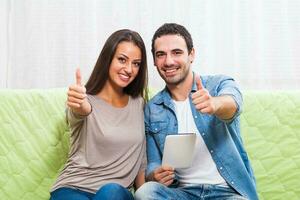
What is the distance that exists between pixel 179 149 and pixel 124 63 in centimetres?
44

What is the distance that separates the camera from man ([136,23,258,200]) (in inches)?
54.4

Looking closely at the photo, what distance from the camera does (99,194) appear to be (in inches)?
50.3

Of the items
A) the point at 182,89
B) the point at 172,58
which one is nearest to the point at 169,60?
the point at 172,58

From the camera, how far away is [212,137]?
4.83ft

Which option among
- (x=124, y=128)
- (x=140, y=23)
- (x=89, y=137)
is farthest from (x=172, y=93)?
(x=140, y=23)

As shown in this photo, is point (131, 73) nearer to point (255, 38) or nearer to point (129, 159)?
point (129, 159)

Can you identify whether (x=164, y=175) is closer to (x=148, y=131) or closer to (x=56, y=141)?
(x=148, y=131)

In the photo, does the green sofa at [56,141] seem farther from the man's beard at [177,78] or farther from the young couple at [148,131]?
the man's beard at [177,78]

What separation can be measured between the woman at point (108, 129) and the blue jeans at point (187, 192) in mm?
76

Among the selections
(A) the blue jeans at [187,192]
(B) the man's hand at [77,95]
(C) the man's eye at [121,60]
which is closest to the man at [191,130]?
(A) the blue jeans at [187,192]

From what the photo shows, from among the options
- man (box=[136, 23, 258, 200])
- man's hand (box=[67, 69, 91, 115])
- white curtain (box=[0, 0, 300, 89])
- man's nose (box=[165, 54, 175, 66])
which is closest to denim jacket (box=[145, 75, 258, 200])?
man (box=[136, 23, 258, 200])

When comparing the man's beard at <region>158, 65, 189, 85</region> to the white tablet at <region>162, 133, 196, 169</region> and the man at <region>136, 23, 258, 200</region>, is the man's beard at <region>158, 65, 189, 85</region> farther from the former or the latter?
the white tablet at <region>162, 133, 196, 169</region>

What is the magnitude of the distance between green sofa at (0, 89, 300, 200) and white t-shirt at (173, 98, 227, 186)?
0.97 feet

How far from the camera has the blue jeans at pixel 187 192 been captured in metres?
1.32
